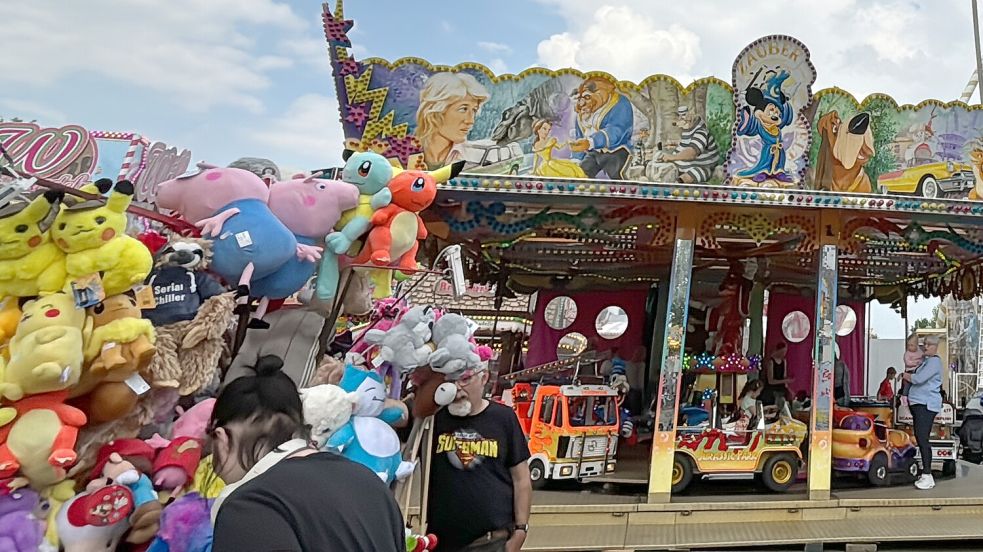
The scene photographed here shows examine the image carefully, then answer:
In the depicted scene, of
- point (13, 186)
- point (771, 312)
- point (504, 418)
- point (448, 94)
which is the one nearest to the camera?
point (13, 186)

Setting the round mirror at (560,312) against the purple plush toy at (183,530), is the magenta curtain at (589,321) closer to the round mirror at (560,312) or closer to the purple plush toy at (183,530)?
the round mirror at (560,312)

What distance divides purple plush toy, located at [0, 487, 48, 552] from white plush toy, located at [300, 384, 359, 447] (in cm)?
80

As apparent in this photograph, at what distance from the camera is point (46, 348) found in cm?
216

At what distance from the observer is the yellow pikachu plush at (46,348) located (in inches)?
85.1

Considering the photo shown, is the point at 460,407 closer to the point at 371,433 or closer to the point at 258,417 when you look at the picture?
the point at 371,433

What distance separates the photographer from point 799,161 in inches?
263

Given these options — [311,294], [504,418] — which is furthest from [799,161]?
[311,294]

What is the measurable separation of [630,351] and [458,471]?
8.09 m

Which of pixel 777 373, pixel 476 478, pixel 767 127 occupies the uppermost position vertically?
pixel 767 127

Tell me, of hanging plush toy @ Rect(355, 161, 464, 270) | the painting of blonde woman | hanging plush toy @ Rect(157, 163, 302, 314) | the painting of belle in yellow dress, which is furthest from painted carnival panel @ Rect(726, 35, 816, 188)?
hanging plush toy @ Rect(157, 163, 302, 314)

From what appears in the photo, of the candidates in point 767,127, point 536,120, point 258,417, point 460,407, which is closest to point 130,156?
point 460,407

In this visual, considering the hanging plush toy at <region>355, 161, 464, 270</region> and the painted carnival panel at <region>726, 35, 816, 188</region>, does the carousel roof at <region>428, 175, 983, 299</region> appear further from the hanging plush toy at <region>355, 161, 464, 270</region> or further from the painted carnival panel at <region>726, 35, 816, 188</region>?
the hanging plush toy at <region>355, 161, 464, 270</region>

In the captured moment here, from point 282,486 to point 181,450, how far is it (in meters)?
1.12

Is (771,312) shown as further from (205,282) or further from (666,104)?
(205,282)
